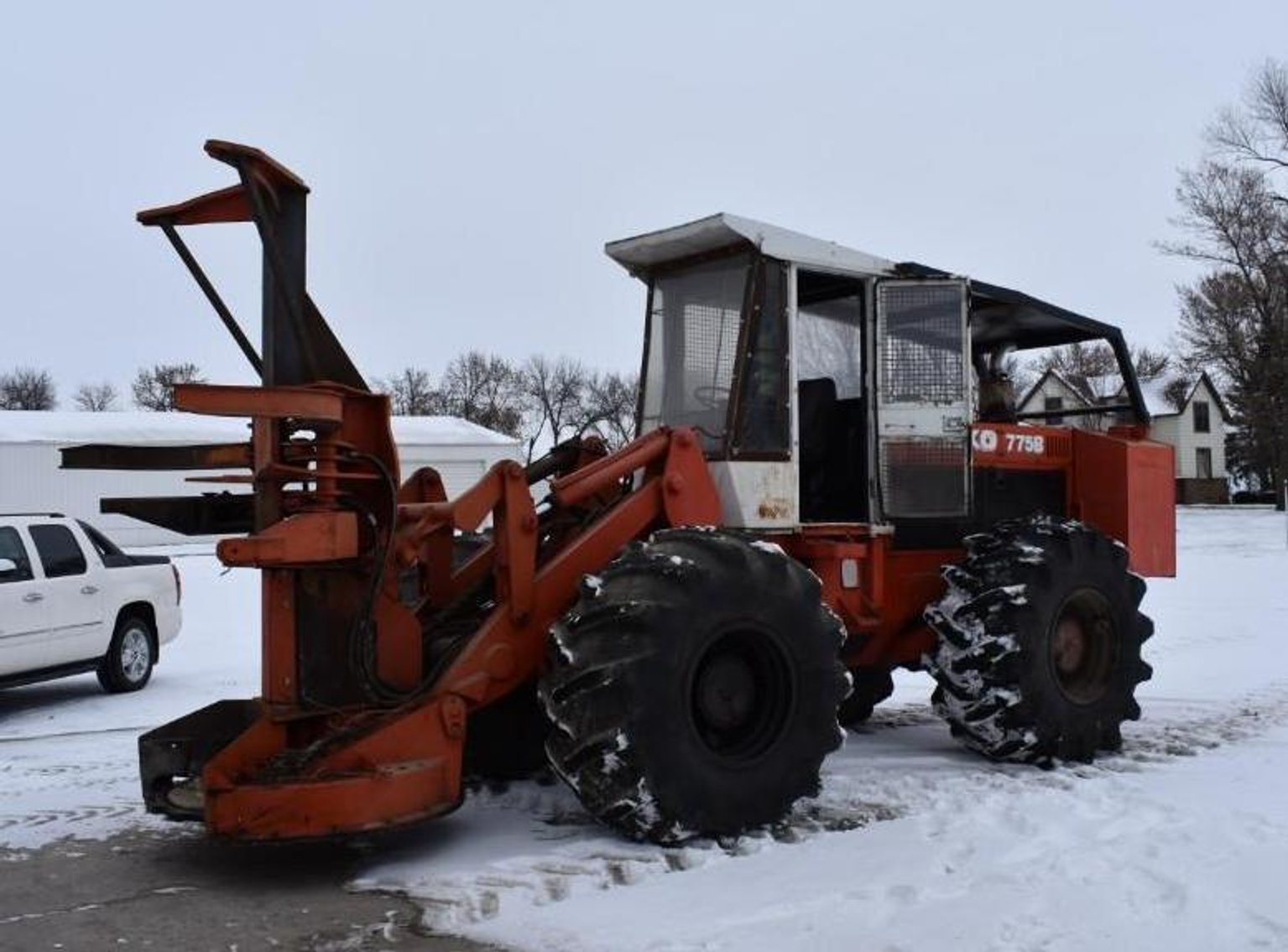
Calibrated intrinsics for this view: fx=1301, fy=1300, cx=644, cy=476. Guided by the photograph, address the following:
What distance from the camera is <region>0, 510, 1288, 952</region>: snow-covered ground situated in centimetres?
455

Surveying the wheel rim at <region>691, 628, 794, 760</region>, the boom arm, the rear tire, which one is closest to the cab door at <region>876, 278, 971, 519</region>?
the rear tire

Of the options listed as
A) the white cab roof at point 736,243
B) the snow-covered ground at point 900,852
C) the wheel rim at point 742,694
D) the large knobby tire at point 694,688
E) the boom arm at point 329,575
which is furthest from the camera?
the white cab roof at point 736,243

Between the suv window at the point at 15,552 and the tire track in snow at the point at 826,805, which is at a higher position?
the suv window at the point at 15,552

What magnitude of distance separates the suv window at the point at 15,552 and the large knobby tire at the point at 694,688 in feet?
23.7

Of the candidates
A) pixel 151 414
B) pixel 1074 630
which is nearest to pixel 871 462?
pixel 1074 630

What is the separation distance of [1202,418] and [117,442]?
55.5 meters

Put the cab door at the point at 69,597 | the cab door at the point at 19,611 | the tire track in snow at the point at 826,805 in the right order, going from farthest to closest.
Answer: the cab door at the point at 69,597
the cab door at the point at 19,611
the tire track in snow at the point at 826,805

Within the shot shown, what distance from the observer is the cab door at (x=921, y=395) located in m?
7.47

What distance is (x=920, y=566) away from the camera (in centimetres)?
772

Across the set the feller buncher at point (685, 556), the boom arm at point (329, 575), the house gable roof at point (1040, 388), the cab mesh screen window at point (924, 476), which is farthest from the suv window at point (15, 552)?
the house gable roof at point (1040, 388)

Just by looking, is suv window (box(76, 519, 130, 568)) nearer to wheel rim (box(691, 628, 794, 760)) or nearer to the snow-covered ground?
the snow-covered ground

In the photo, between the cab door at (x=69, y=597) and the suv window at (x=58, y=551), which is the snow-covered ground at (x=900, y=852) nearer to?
the cab door at (x=69, y=597)

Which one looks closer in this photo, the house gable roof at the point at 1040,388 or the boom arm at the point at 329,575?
the boom arm at the point at 329,575

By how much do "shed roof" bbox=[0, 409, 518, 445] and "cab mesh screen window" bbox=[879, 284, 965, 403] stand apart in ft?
96.1
